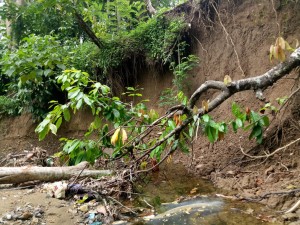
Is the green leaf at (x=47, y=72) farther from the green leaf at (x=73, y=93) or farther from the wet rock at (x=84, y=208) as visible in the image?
the wet rock at (x=84, y=208)

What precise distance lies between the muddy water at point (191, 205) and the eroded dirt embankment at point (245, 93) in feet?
0.76

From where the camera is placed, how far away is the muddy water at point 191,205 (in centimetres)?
255

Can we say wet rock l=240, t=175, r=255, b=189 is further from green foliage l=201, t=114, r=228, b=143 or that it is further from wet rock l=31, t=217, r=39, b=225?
wet rock l=31, t=217, r=39, b=225

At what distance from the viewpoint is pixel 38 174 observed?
393 centimetres

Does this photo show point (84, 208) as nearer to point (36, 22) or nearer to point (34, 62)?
point (34, 62)

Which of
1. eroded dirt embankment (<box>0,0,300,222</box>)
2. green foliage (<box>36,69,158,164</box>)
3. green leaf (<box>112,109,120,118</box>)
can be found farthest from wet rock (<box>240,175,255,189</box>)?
green leaf (<box>112,109,120,118</box>)

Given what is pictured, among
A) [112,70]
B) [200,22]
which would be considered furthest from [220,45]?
[112,70]

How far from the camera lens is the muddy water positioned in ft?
8.36

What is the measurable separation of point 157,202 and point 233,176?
42.0 inches

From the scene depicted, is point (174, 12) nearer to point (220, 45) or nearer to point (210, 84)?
point (220, 45)

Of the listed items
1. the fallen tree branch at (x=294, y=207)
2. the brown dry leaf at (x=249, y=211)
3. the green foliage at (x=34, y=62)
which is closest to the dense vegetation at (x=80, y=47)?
the green foliage at (x=34, y=62)

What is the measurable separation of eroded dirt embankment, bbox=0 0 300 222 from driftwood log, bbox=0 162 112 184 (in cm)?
153

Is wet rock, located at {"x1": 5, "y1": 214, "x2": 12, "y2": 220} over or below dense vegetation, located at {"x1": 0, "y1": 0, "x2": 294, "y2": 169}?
below

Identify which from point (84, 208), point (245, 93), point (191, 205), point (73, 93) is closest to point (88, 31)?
point (73, 93)
